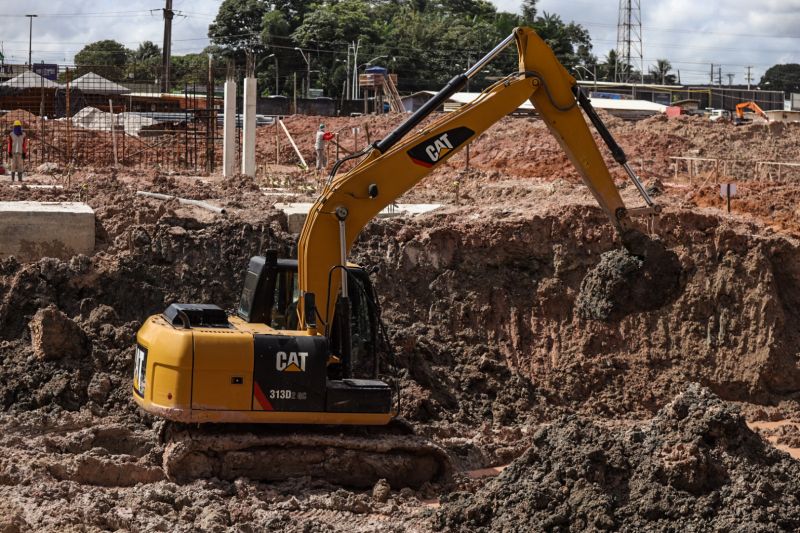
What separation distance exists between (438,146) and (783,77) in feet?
352

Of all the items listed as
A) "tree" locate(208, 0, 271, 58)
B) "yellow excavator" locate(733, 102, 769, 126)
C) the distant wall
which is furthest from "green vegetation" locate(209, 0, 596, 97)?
"yellow excavator" locate(733, 102, 769, 126)

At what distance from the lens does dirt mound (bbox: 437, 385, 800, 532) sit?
8.55 m

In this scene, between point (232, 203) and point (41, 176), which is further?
point (41, 176)

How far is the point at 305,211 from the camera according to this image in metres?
17.4

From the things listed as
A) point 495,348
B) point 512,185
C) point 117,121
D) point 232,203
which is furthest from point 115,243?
point 117,121

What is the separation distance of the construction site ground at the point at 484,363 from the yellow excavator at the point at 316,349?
0.98ft

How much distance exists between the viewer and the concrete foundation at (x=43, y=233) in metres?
15.7

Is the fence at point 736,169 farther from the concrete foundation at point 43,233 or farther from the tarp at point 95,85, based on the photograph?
the tarp at point 95,85

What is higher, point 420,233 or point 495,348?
point 420,233

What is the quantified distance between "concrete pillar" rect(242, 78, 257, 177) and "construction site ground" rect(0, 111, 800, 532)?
1848 millimetres

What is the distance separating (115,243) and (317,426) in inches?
252

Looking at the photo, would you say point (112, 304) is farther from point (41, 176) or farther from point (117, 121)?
point (117, 121)

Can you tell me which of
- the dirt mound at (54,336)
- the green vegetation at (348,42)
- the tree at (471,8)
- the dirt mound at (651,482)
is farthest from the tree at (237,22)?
the dirt mound at (651,482)

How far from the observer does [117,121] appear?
35.2m
